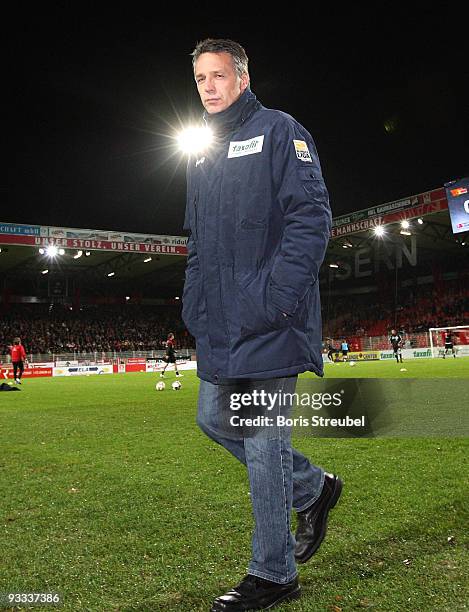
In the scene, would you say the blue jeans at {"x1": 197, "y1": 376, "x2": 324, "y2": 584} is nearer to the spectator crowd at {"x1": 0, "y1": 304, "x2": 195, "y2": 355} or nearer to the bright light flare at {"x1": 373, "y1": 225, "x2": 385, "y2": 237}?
the bright light flare at {"x1": 373, "y1": 225, "x2": 385, "y2": 237}

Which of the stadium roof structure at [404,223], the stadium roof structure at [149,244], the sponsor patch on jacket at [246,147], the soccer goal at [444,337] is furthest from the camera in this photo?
the soccer goal at [444,337]

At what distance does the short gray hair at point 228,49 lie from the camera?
90.0 inches

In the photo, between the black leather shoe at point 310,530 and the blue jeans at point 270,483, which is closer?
the blue jeans at point 270,483

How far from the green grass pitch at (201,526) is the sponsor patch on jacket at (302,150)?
5.51 ft

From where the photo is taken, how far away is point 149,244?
105 ft

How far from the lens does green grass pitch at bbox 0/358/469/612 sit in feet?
7.07

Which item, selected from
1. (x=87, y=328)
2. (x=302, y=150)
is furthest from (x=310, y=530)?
(x=87, y=328)

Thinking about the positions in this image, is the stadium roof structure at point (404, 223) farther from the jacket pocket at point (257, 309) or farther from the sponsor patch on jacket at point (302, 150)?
the jacket pocket at point (257, 309)

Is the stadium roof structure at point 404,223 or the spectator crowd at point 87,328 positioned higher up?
the stadium roof structure at point 404,223

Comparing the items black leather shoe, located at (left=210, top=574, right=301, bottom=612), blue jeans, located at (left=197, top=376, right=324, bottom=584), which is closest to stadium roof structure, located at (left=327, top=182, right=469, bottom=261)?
blue jeans, located at (left=197, top=376, right=324, bottom=584)

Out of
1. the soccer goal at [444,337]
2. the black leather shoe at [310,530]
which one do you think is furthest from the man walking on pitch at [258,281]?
the soccer goal at [444,337]

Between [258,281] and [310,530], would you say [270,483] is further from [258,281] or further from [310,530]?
[258,281]

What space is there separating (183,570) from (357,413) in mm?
4276

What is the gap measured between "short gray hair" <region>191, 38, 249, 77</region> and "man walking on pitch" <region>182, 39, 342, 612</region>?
0.01m
